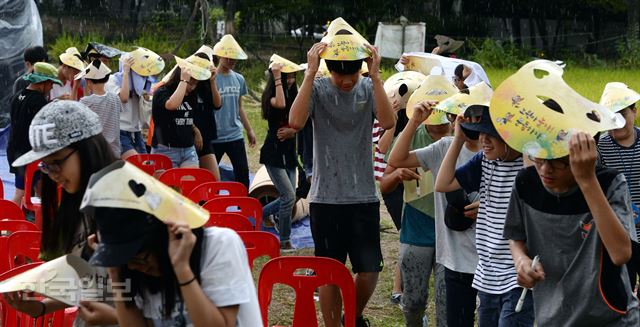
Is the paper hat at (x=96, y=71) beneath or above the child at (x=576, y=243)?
beneath

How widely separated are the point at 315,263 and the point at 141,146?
5.77 metres

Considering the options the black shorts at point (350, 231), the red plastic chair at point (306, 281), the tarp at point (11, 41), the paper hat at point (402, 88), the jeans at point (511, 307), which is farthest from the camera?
the tarp at point (11, 41)

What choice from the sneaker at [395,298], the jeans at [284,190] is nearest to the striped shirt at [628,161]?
the sneaker at [395,298]

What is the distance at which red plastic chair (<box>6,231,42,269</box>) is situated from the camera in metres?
5.85

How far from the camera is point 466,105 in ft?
16.4

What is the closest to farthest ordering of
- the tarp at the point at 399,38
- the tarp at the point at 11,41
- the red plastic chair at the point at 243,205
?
1. the red plastic chair at the point at 243,205
2. the tarp at the point at 11,41
3. the tarp at the point at 399,38

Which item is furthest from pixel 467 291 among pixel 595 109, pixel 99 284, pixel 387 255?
pixel 387 255

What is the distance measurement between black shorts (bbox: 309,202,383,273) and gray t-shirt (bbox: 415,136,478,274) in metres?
0.73

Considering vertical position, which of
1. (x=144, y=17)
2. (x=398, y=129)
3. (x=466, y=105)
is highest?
(x=466, y=105)

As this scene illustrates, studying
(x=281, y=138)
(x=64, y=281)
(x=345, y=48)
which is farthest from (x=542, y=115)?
(x=281, y=138)

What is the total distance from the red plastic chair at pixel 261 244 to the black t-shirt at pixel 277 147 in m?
3.22

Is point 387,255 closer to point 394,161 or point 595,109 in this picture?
point 394,161

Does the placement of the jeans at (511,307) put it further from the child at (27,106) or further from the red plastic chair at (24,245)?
the child at (27,106)

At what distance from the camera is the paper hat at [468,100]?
498cm
